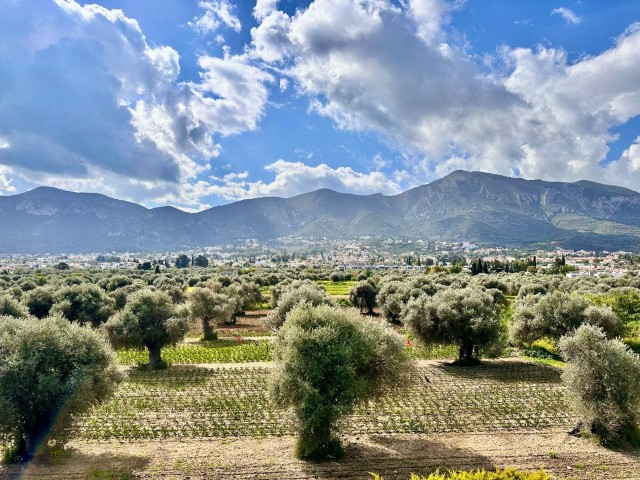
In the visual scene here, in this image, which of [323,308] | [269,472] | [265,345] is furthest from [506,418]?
[265,345]

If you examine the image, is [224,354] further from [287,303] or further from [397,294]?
[397,294]

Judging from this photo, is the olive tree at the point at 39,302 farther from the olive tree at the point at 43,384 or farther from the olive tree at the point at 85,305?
the olive tree at the point at 43,384

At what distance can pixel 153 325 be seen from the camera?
43.3m

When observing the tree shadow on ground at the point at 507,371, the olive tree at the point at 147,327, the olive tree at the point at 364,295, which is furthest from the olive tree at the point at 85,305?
the tree shadow on ground at the point at 507,371

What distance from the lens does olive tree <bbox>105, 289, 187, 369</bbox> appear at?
4262 cm

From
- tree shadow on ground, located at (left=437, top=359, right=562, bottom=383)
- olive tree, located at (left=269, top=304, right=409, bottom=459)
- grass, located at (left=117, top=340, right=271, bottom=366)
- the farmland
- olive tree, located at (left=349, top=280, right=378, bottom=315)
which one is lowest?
grass, located at (left=117, top=340, right=271, bottom=366)

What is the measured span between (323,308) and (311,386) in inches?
212

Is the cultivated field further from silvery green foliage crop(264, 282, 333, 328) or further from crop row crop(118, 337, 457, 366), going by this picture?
silvery green foliage crop(264, 282, 333, 328)

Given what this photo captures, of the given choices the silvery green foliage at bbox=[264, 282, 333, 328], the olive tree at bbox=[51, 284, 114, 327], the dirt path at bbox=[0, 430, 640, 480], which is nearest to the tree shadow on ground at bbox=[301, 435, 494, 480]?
the dirt path at bbox=[0, 430, 640, 480]

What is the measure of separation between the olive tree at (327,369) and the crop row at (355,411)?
74.9 inches

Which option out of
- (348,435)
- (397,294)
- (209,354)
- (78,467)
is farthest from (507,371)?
(78,467)

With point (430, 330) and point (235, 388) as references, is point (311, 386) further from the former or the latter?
point (430, 330)

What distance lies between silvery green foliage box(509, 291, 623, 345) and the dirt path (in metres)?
22.3

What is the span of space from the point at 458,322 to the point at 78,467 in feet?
115
